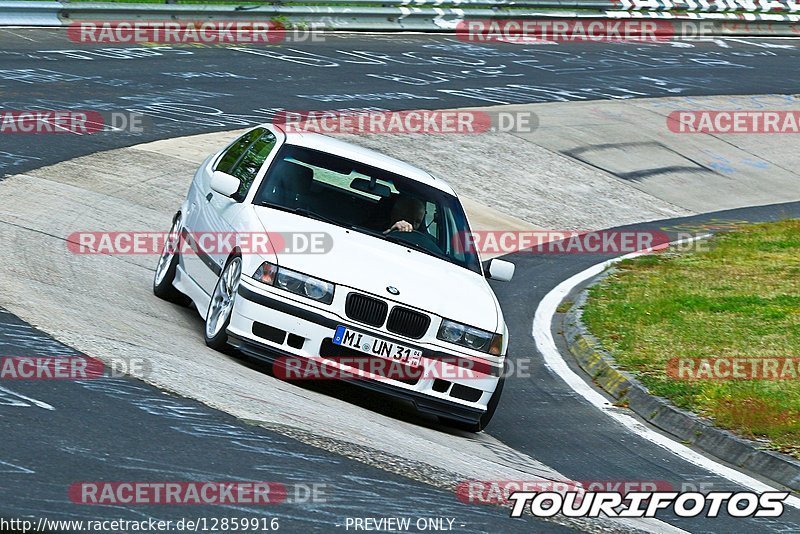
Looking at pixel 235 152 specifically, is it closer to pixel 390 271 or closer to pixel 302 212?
pixel 302 212

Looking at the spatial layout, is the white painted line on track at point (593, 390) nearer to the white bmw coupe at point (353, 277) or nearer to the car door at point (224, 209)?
the white bmw coupe at point (353, 277)

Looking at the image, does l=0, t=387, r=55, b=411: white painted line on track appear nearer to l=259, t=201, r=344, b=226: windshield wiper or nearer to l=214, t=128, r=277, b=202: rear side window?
l=259, t=201, r=344, b=226: windshield wiper

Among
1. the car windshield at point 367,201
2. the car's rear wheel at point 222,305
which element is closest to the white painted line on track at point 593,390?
the car windshield at point 367,201

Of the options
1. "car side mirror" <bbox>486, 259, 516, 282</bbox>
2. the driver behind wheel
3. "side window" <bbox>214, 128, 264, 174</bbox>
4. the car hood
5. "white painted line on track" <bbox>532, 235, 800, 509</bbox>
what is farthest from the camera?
"side window" <bbox>214, 128, 264, 174</bbox>

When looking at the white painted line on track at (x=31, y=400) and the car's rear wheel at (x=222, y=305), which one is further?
the car's rear wheel at (x=222, y=305)

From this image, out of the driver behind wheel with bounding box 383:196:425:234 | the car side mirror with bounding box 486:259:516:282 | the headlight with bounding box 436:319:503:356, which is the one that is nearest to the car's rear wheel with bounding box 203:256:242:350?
the driver behind wheel with bounding box 383:196:425:234

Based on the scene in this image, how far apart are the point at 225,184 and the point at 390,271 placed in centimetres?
153

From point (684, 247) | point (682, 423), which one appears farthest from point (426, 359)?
point (684, 247)

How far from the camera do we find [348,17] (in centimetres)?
2838

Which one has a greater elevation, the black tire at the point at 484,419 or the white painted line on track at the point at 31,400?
the white painted line on track at the point at 31,400

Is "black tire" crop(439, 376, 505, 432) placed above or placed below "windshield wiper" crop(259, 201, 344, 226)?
below

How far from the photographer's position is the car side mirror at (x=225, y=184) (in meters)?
9.36

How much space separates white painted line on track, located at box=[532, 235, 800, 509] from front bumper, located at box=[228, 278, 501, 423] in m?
1.60

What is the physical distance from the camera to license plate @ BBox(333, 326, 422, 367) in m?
8.34
